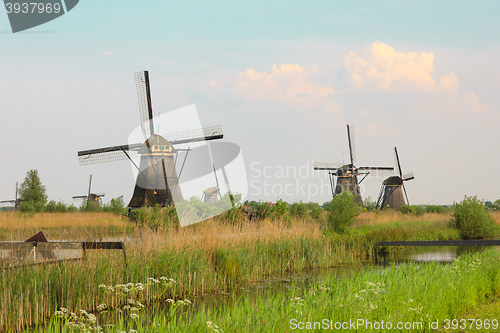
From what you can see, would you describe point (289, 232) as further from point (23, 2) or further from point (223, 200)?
point (23, 2)

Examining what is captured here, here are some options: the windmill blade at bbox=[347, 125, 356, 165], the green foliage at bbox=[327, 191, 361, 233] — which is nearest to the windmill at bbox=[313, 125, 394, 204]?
the windmill blade at bbox=[347, 125, 356, 165]

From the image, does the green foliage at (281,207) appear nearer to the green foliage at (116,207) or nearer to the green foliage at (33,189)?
the green foliage at (116,207)

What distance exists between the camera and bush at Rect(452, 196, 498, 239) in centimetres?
1886

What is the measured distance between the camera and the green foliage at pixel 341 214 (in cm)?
1599

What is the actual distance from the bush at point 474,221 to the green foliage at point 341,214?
6.59 metres

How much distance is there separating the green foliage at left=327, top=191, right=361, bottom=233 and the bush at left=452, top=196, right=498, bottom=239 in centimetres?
659

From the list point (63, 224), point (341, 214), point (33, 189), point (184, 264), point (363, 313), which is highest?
point (33, 189)

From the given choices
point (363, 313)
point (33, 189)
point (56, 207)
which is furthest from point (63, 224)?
point (33, 189)

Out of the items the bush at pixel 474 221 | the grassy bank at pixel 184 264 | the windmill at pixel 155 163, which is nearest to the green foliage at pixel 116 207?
the windmill at pixel 155 163

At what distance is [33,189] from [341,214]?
37.3 metres

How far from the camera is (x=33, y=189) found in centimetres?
4259

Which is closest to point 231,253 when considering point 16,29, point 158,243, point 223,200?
point 158,243

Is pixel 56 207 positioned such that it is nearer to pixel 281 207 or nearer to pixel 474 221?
pixel 281 207

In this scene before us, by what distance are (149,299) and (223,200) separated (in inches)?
365
